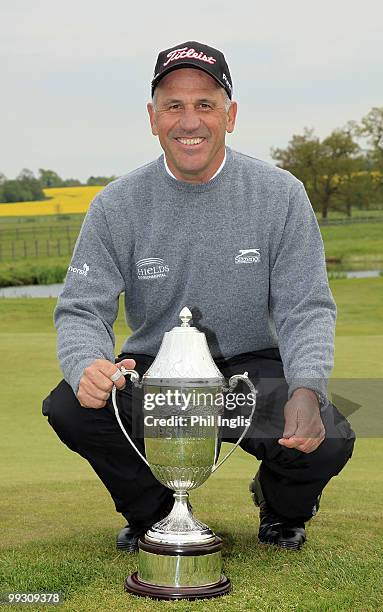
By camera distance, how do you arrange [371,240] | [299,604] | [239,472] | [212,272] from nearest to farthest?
1. [299,604]
2. [212,272]
3. [239,472]
4. [371,240]

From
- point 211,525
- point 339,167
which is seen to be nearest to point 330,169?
point 339,167

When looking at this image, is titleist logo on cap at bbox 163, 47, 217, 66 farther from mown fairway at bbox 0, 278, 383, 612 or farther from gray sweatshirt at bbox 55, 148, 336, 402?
mown fairway at bbox 0, 278, 383, 612

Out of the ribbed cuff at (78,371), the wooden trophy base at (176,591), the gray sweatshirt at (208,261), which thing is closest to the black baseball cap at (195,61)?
the gray sweatshirt at (208,261)

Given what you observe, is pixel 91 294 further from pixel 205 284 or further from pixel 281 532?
pixel 281 532

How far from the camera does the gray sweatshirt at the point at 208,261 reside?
3.56 m

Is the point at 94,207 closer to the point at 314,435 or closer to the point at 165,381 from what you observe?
the point at 165,381

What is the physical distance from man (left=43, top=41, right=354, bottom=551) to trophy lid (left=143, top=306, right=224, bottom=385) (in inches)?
14.5

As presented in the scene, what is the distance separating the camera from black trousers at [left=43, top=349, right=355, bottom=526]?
3.48 metres

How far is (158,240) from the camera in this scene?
362 centimetres

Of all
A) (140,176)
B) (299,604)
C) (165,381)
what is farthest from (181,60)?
(299,604)

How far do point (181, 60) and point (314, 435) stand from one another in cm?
130

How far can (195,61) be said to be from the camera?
3.43 m

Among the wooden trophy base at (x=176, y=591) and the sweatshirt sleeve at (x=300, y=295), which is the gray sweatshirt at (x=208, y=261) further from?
the wooden trophy base at (x=176, y=591)

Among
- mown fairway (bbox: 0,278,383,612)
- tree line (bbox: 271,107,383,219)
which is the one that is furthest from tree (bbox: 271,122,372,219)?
mown fairway (bbox: 0,278,383,612)
